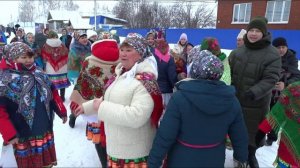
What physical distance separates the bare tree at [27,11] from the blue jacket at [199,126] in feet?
284

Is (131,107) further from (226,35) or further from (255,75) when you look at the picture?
(226,35)

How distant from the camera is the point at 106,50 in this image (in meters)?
2.84

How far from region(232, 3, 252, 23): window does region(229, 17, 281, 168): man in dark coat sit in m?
19.8

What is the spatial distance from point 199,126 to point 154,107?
382mm

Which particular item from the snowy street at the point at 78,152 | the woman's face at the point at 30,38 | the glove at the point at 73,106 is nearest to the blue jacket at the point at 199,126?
the glove at the point at 73,106

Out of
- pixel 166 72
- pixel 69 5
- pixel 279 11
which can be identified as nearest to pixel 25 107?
pixel 166 72

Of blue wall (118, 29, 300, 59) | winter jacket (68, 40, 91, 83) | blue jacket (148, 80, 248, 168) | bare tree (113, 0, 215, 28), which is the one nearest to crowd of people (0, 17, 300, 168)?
blue jacket (148, 80, 248, 168)

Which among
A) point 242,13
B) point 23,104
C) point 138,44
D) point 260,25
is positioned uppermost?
point 242,13

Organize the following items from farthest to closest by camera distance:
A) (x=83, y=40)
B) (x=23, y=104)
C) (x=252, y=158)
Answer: (x=83, y=40) < (x=252, y=158) < (x=23, y=104)

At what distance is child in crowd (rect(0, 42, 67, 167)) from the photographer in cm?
248

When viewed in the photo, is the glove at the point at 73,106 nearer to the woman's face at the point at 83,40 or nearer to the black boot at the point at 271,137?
the black boot at the point at 271,137

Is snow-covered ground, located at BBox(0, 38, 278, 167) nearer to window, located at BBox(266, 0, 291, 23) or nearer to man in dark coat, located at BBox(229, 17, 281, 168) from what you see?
man in dark coat, located at BBox(229, 17, 281, 168)

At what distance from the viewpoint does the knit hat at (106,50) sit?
9.31 feet

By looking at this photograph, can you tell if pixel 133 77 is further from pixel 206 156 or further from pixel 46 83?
pixel 46 83
